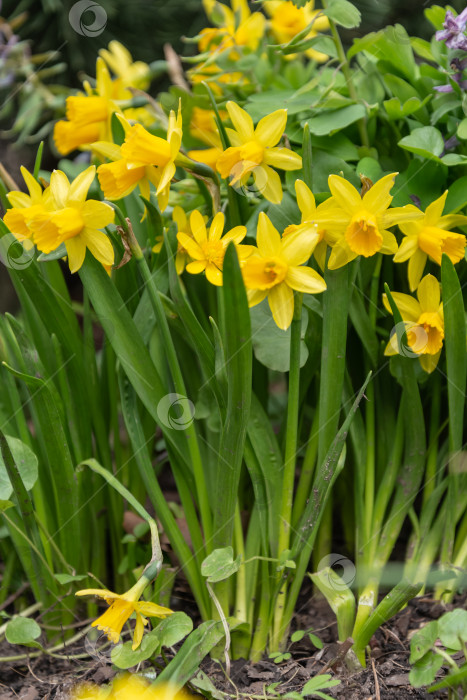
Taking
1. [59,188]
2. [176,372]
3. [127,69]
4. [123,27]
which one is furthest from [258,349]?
[123,27]

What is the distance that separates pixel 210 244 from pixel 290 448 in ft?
0.92

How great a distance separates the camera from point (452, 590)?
0.88 metres

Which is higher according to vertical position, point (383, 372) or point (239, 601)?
point (383, 372)

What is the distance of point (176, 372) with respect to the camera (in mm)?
812

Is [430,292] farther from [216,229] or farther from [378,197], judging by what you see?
[216,229]

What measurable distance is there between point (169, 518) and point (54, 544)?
176mm


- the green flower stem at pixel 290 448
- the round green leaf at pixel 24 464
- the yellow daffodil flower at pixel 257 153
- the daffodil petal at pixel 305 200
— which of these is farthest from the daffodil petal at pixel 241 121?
the round green leaf at pixel 24 464

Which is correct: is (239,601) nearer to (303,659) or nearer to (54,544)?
(303,659)

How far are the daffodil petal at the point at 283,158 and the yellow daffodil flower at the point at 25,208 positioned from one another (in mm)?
275

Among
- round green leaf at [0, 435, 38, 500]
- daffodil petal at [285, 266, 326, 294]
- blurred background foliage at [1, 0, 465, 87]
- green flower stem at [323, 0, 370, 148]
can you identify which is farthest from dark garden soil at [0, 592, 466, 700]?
blurred background foliage at [1, 0, 465, 87]

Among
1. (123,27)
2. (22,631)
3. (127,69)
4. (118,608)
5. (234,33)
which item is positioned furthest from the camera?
(123,27)

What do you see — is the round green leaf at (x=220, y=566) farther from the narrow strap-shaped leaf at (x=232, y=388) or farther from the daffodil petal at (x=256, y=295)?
the daffodil petal at (x=256, y=295)

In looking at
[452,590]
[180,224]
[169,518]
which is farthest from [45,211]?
[452,590]

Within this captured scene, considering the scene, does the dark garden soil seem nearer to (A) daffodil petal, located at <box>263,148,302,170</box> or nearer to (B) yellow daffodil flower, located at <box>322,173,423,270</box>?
(B) yellow daffodil flower, located at <box>322,173,423,270</box>
